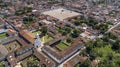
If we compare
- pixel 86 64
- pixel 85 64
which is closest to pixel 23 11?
pixel 85 64

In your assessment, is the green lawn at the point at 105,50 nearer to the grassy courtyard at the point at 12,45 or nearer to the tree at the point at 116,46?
the tree at the point at 116,46

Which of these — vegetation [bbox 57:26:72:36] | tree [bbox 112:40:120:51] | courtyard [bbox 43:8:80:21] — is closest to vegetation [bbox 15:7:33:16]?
courtyard [bbox 43:8:80:21]

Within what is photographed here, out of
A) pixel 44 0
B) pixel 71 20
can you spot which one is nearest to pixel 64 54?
pixel 71 20

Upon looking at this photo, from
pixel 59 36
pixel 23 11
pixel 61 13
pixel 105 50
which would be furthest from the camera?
pixel 61 13

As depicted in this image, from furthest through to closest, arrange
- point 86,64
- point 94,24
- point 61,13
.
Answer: point 61,13 < point 94,24 < point 86,64

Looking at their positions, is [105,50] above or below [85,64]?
below

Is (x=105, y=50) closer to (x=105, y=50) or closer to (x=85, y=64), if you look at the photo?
(x=105, y=50)

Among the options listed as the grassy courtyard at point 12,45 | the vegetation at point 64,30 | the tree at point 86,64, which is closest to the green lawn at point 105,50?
the tree at point 86,64

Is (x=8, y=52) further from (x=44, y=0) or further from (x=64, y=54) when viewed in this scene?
(x=44, y=0)

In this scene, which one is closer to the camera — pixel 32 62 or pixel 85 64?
pixel 85 64
